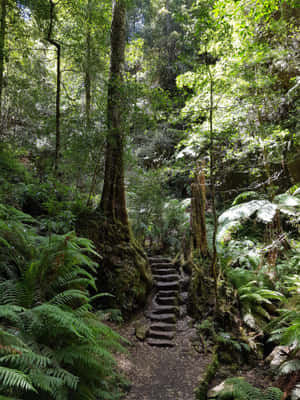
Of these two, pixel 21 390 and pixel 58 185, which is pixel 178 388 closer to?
pixel 21 390

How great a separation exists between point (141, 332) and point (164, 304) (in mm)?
1136

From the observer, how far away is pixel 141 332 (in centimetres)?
503

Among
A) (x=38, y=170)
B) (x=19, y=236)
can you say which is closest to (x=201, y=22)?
(x=19, y=236)

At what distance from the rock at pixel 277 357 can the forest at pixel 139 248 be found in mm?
24

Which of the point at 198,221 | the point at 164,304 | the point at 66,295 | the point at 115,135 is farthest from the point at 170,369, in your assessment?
the point at 115,135

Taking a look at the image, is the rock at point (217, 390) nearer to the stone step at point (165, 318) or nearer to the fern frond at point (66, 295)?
the stone step at point (165, 318)

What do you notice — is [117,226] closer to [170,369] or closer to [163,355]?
[163,355]

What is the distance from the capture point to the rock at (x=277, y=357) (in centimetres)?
404

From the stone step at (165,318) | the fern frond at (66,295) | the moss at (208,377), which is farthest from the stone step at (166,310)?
the fern frond at (66,295)

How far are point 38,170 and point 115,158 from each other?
2.76 m

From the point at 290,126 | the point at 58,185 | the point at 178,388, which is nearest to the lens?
the point at 178,388

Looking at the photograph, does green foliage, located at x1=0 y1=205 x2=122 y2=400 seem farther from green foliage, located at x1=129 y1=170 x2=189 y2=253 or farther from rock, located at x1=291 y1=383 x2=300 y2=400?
green foliage, located at x1=129 y1=170 x2=189 y2=253

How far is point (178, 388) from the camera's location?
355 cm

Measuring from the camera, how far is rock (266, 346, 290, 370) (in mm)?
4035
